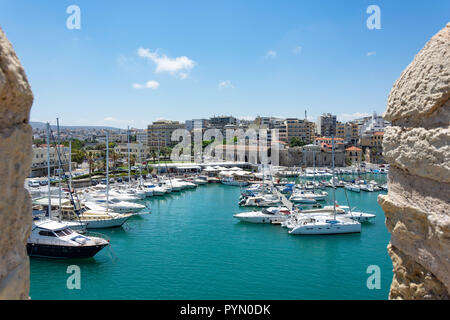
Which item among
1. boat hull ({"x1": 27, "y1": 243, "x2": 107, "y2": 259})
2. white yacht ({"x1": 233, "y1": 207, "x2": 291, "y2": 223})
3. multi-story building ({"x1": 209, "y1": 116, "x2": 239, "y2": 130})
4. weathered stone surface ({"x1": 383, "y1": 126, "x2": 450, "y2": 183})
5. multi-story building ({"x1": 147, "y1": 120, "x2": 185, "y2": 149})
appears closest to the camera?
weathered stone surface ({"x1": 383, "y1": 126, "x2": 450, "y2": 183})

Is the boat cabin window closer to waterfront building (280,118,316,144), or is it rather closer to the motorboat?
the motorboat

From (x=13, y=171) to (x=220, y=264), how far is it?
49.8ft

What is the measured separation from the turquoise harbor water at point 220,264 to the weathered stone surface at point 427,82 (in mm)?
11092

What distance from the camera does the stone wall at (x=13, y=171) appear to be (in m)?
2.36

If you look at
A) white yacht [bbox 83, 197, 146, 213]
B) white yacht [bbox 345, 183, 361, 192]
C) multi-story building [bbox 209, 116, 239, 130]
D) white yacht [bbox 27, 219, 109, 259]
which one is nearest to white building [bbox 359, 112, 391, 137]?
multi-story building [bbox 209, 116, 239, 130]

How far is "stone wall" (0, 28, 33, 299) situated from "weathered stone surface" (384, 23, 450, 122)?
343cm

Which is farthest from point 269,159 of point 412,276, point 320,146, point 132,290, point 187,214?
point 412,276

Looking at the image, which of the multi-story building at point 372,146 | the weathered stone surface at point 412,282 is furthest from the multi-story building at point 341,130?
the weathered stone surface at point 412,282

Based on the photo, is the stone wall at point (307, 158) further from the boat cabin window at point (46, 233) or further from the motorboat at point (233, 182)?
the boat cabin window at point (46, 233)

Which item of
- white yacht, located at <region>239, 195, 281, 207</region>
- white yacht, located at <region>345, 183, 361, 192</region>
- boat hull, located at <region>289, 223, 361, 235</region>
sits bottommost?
boat hull, located at <region>289, 223, 361, 235</region>

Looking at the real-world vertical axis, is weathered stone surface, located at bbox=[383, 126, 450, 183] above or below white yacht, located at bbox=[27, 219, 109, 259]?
above

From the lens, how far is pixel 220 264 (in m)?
16.7

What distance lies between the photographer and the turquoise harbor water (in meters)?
13.7
